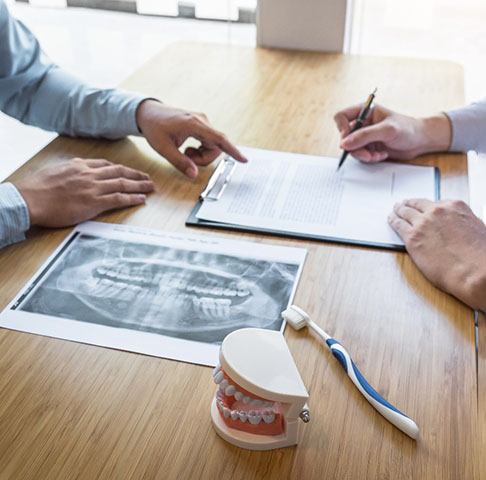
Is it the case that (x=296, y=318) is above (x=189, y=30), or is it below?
above

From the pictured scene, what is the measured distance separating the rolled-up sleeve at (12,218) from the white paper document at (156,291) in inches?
2.7

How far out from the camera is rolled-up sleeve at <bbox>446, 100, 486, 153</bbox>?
128cm

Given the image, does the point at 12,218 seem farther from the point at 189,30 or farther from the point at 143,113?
the point at 189,30

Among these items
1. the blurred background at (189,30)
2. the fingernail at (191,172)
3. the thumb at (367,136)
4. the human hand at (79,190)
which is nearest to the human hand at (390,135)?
the thumb at (367,136)

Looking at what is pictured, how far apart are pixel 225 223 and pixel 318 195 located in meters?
0.18

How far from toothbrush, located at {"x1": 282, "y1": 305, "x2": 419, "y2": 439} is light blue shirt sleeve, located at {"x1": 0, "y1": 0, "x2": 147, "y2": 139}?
1.91 feet

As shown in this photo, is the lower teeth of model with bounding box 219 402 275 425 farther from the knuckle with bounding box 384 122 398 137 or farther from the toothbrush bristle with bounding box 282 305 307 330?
the knuckle with bounding box 384 122 398 137

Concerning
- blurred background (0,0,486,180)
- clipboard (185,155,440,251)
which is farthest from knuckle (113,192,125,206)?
blurred background (0,0,486,180)

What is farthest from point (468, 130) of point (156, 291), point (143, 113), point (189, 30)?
point (189, 30)

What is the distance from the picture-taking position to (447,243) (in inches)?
38.5

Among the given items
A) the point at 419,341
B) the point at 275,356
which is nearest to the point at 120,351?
the point at 275,356

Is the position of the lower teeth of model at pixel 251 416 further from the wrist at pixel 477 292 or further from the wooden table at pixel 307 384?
the wrist at pixel 477 292

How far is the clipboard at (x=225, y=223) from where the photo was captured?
1020 mm

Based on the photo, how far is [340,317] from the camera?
2.89 ft
